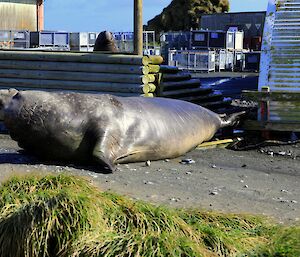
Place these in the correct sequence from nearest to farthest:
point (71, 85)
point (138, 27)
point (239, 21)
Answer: point (138, 27)
point (71, 85)
point (239, 21)

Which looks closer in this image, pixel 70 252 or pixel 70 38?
pixel 70 252

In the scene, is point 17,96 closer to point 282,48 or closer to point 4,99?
point 4,99

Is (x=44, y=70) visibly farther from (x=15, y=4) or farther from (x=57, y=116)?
(x=15, y=4)

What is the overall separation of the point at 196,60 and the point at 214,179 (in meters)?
21.1

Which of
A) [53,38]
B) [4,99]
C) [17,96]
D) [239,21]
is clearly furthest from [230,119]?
[239,21]

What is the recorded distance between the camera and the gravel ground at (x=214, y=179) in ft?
19.7

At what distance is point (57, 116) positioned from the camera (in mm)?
7672

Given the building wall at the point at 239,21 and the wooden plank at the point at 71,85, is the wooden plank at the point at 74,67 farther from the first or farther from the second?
the building wall at the point at 239,21

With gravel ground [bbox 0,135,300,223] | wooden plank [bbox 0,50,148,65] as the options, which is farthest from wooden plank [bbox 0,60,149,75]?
gravel ground [bbox 0,135,300,223]

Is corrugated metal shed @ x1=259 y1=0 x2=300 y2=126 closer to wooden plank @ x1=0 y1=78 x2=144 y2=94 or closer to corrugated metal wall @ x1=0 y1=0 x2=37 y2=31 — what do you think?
wooden plank @ x1=0 y1=78 x2=144 y2=94

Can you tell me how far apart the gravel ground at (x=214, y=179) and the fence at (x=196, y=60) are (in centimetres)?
1869

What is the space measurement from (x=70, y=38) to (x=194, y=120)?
19726 millimetres

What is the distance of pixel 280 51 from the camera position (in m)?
10.6

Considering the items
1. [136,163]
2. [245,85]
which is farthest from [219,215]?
[245,85]
